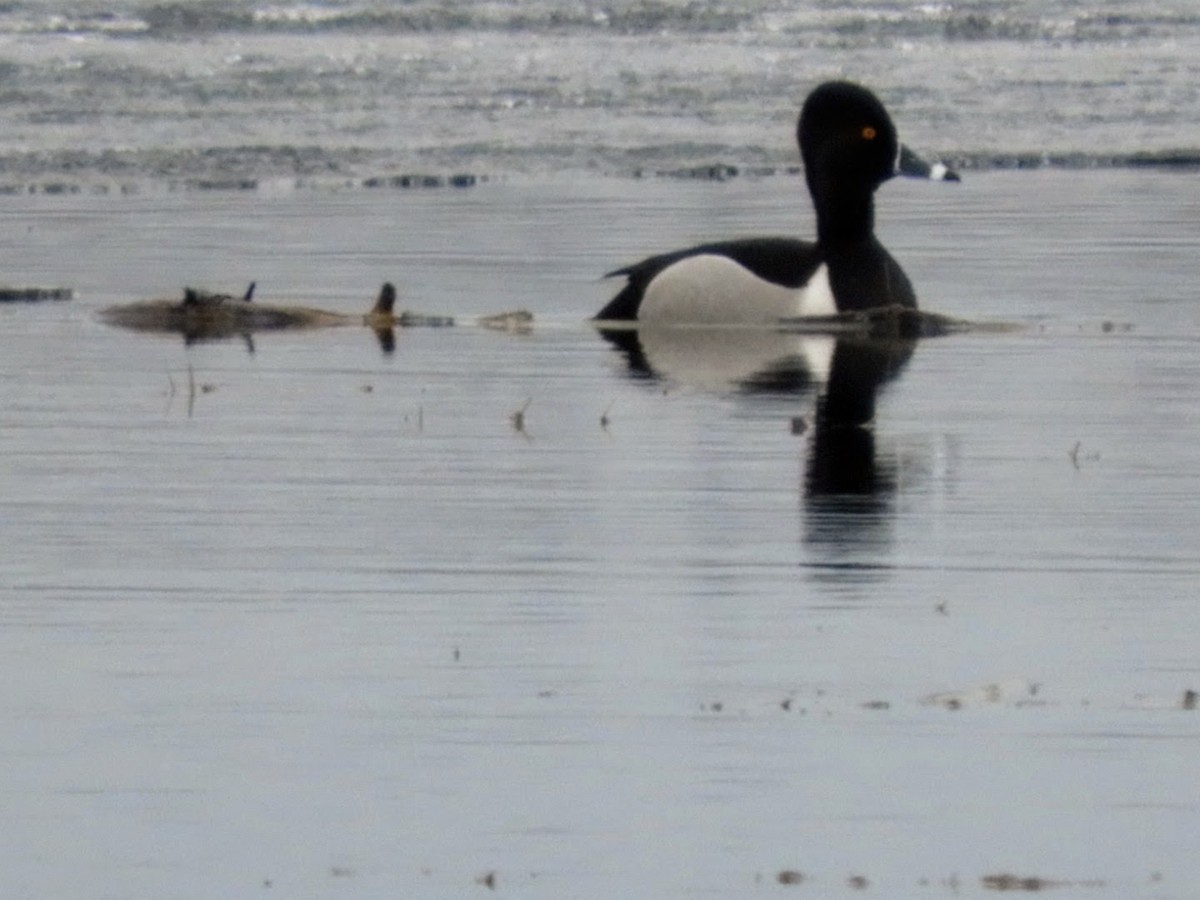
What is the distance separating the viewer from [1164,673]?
22.3ft

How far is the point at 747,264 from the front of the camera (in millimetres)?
15148

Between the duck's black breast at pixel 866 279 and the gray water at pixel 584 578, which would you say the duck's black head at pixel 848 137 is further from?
the duck's black breast at pixel 866 279

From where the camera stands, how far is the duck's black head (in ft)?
52.6

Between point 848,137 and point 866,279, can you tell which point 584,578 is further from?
point 848,137

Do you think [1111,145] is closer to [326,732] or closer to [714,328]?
[714,328]

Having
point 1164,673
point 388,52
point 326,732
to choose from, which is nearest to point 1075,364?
point 1164,673

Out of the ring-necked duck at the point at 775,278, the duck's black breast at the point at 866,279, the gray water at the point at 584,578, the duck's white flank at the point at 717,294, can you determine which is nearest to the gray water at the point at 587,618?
the gray water at the point at 584,578

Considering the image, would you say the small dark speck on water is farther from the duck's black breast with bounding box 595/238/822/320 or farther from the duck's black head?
the duck's black head

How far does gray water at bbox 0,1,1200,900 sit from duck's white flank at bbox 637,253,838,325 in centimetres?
38

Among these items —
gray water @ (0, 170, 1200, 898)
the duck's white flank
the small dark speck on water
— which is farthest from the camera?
the duck's white flank

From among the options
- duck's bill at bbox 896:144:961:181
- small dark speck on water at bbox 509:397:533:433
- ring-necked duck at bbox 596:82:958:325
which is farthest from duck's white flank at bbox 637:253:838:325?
small dark speck on water at bbox 509:397:533:433

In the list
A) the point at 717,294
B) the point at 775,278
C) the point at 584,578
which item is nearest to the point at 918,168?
the point at 775,278

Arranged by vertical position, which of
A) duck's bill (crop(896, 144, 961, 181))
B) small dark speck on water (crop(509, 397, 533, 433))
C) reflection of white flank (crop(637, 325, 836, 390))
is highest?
duck's bill (crop(896, 144, 961, 181))

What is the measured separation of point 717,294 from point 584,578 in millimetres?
7296
